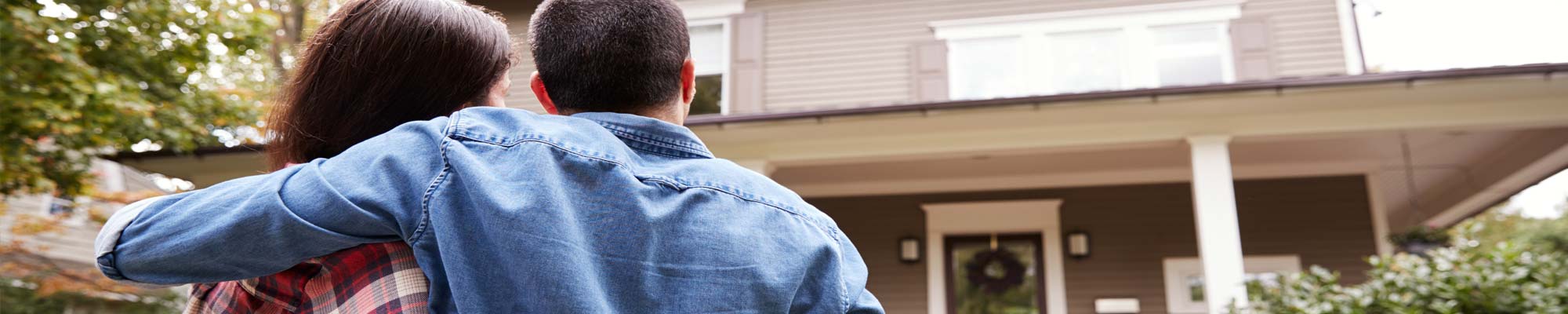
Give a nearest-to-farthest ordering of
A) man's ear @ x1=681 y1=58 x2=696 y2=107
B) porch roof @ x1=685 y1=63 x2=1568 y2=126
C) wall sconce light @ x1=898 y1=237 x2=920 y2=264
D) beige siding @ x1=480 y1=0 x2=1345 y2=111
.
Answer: man's ear @ x1=681 y1=58 x2=696 y2=107
porch roof @ x1=685 y1=63 x2=1568 y2=126
beige siding @ x1=480 y1=0 x2=1345 y2=111
wall sconce light @ x1=898 y1=237 x2=920 y2=264

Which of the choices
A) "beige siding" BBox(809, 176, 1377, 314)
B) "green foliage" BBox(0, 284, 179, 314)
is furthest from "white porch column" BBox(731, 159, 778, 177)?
"green foliage" BBox(0, 284, 179, 314)

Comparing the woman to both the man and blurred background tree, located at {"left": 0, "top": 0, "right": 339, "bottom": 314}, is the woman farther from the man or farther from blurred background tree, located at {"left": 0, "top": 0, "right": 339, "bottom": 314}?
blurred background tree, located at {"left": 0, "top": 0, "right": 339, "bottom": 314}

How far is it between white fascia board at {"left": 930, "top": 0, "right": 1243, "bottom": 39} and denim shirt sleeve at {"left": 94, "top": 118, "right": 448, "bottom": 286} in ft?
23.9

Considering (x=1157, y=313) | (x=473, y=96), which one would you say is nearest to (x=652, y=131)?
(x=473, y=96)

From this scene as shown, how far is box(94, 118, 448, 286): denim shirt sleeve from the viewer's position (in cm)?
77

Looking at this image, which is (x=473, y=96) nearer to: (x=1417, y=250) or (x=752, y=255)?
(x=752, y=255)

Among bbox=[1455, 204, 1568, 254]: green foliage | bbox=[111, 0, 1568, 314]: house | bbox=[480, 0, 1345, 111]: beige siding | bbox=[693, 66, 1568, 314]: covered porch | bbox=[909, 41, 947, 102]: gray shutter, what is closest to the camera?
bbox=[693, 66, 1568, 314]: covered porch

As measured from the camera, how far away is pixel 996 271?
324 inches

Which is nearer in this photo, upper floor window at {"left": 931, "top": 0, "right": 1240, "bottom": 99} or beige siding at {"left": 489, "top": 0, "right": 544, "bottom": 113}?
upper floor window at {"left": 931, "top": 0, "right": 1240, "bottom": 99}

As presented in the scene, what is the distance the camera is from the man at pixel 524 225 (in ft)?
2.54

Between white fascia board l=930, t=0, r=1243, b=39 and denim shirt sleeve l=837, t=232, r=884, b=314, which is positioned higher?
white fascia board l=930, t=0, r=1243, b=39

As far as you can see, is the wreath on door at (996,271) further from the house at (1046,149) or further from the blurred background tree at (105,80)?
the blurred background tree at (105,80)

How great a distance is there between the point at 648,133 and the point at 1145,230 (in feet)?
25.4

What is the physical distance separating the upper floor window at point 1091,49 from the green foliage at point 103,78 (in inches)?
210
